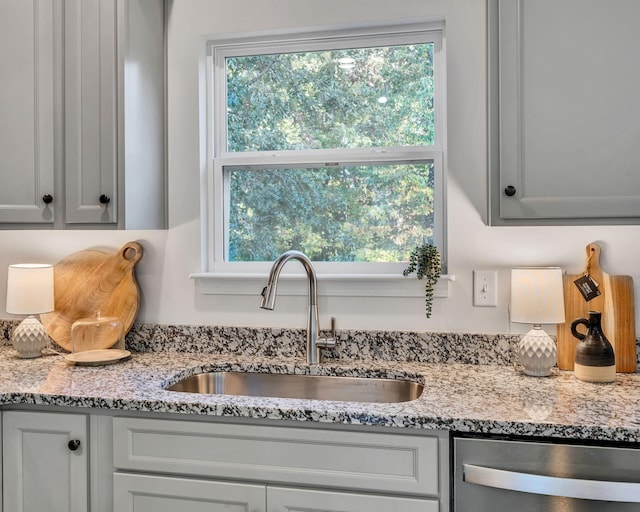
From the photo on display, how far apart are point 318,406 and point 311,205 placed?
0.95 metres

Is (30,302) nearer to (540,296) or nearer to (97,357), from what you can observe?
(97,357)

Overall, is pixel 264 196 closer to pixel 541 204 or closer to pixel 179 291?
pixel 179 291

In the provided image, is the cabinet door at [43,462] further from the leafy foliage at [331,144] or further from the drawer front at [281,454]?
the leafy foliage at [331,144]

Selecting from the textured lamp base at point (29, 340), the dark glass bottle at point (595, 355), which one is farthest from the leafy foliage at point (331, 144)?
the textured lamp base at point (29, 340)

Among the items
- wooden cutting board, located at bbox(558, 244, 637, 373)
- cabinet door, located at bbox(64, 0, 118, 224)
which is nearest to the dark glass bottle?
wooden cutting board, located at bbox(558, 244, 637, 373)

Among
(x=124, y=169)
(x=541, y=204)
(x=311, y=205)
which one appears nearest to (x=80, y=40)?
(x=124, y=169)

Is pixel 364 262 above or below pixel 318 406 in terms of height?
above

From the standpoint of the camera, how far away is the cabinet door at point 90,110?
198 cm

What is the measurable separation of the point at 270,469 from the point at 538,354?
36.1 inches

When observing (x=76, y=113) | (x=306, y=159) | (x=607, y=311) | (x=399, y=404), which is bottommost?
(x=399, y=404)

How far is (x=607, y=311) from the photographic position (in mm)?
1890

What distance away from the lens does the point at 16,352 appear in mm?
2252

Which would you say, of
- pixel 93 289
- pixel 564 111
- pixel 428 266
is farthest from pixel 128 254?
pixel 564 111

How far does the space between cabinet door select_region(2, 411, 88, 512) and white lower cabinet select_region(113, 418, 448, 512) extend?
5.1 inches
